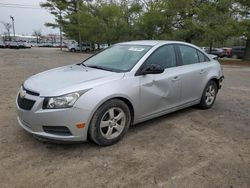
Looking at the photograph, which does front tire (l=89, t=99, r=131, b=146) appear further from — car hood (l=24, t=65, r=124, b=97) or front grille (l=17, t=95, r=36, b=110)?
front grille (l=17, t=95, r=36, b=110)

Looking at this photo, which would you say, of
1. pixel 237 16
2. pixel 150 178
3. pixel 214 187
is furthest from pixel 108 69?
pixel 237 16

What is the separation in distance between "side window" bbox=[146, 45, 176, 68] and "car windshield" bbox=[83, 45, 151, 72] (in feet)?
0.56

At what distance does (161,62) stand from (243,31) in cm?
2065

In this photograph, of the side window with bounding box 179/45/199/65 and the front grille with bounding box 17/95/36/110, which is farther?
the side window with bounding box 179/45/199/65

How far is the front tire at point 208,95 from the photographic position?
5.56 m

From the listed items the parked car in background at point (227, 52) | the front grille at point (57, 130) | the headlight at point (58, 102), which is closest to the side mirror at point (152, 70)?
the headlight at point (58, 102)

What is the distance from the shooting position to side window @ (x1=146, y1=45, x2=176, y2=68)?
4.45m

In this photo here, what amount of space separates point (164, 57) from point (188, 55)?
792 millimetres

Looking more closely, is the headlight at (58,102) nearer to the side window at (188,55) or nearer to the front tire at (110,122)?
the front tire at (110,122)

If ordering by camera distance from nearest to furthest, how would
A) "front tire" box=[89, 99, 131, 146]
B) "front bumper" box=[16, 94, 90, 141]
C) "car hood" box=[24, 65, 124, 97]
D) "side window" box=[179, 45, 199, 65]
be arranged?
"front bumper" box=[16, 94, 90, 141]
"car hood" box=[24, 65, 124, 97]
"front tire" box=[89, 99, 131, 146]
"side window" box=[179, 45, 199, 65]

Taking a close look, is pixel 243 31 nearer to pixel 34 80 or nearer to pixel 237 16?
pixel 237 16

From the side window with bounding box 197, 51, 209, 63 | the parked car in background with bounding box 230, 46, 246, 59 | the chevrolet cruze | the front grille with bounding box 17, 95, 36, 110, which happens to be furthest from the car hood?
the parked car in background with bounding box 230, 46, 246, 59

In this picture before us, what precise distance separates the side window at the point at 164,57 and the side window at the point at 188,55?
30cm

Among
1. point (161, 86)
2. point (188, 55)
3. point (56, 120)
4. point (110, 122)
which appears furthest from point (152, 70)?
point (56, 120)
